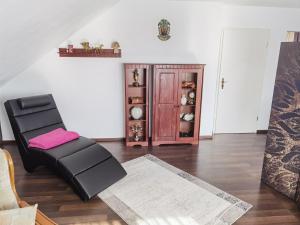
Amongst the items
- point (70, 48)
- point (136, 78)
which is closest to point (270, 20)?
point (136, 78)

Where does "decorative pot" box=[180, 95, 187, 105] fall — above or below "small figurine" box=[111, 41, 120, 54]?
below

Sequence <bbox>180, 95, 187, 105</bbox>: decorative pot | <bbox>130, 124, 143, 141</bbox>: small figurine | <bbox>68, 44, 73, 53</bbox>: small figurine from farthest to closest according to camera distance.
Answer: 1. <bbox>130, 124, 143, 141</bbox>: small figurine
2. <bbox>180, 95, 187, 105</bbox>: decorative pot
3. <bbox>68, 44, 73, 53</bbox>: small figurine

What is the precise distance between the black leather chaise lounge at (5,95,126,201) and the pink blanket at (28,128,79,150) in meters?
0.06

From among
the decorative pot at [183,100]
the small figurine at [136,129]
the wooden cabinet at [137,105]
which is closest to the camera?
the wooden cabinet at [137,105]

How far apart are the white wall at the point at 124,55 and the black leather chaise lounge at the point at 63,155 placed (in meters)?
0.55

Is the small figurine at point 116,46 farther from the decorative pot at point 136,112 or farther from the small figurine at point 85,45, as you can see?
the decorative pot at point 136,112

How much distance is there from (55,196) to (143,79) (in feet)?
6.84

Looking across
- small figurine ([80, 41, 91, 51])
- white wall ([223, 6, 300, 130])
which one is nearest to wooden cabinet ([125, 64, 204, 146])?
small figurine ([80, 41, 91, 51])

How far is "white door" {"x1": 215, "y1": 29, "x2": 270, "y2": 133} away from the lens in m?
3.84

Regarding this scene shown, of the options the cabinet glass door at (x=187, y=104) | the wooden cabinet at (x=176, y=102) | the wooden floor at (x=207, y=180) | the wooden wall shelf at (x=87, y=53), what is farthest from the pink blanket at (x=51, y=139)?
the cabinet glass door at (x=187, y=104)

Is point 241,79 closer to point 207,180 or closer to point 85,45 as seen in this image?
point 207,180

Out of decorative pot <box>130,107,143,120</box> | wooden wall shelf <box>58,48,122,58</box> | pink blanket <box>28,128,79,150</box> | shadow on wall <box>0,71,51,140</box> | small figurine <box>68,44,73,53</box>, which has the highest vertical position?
small figurine <box>68,44,73,53</box>

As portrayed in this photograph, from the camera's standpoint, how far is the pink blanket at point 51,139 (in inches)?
102

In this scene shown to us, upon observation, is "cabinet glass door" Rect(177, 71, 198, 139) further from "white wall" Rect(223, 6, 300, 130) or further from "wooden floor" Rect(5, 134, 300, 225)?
"white wall" Rect(223, 6, 300, 130)
